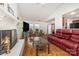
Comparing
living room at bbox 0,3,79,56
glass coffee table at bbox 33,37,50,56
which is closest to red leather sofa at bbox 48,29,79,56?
living room at bbox 0,3,79,56

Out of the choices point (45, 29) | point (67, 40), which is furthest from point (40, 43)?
point (67, 40)

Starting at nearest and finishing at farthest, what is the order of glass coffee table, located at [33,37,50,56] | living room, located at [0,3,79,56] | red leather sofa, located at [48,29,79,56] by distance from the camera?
living room, located at [0,3,79,56], red leather sofa, located at [48,29,79,56], glass coffee table, located at [33,37,50,56]

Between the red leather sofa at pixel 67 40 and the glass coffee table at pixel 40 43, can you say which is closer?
the red leather sofa at pixel 67 40

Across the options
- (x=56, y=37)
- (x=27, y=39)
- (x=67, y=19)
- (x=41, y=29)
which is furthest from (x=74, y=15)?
(x=27, y=39)

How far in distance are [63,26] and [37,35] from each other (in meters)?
1.15

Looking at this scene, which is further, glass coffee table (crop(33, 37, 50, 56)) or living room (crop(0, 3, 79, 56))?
glass coffee table (crop(33, 37, 50, 56))

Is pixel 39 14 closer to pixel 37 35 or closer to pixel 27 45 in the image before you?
pixel 37 35

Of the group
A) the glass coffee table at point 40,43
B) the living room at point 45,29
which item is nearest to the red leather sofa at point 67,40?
the living room at point 45,29

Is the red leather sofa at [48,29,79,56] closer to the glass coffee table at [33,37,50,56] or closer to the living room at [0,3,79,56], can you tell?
the living room at [0,3,79,56]

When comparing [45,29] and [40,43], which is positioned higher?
[45,29]

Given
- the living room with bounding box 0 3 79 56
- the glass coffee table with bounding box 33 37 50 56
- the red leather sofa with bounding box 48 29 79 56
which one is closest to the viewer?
the living room with bounding box 0 3 79 56

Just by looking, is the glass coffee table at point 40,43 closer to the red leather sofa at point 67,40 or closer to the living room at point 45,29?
the living room at point 45,29

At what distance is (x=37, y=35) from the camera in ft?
11.1

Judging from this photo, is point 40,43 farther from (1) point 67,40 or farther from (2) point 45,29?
(1) point 67,40
